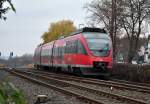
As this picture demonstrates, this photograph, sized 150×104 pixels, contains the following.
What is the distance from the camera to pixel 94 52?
27.9m

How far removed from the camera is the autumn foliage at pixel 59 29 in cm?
11931

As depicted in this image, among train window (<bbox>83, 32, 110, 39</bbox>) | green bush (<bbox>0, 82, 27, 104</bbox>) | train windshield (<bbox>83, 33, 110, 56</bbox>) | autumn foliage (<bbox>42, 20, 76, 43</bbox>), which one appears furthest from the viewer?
autumn foliage (<bbox>42, 20, 76, 43</bbox>)

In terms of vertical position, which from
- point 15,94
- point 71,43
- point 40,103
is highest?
point 71,43

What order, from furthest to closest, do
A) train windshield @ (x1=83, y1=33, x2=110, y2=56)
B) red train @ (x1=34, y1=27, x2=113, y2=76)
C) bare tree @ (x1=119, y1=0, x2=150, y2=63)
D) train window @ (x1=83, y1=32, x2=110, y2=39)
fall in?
bare tree @ (x1=119, y1=0, x2=150, y2=63), train window @ (x1=83, y1=32, x2=110, y2=39), train windshield @ (x1=83, y1=33, x2=110, y2=56), red train @ (x1=34, y1=27, x2=113, y2=76)

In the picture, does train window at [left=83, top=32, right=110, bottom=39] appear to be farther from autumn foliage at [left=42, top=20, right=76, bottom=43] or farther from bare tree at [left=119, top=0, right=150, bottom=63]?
autumn foliage at [left=42, top=20, right=76, bottom=43]

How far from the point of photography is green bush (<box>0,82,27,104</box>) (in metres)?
2.57

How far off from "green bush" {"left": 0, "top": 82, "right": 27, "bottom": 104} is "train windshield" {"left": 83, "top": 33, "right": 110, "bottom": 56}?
2517cm

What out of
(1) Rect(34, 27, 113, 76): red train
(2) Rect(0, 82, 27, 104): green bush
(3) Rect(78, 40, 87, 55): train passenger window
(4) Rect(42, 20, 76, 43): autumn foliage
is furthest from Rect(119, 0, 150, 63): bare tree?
(4) Rect(42, 20, 76, 43): autumn foliage

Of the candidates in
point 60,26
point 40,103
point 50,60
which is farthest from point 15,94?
point 60,26

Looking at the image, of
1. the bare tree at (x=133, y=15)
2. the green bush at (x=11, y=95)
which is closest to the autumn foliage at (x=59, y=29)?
the bare tree at (x=133, y=15)

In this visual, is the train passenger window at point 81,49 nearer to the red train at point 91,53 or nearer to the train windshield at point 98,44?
the red train at point 91,53

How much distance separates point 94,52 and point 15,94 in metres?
25.3

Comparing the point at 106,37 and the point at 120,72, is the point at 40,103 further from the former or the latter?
the point at 120,72

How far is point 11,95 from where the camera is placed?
261 cm
